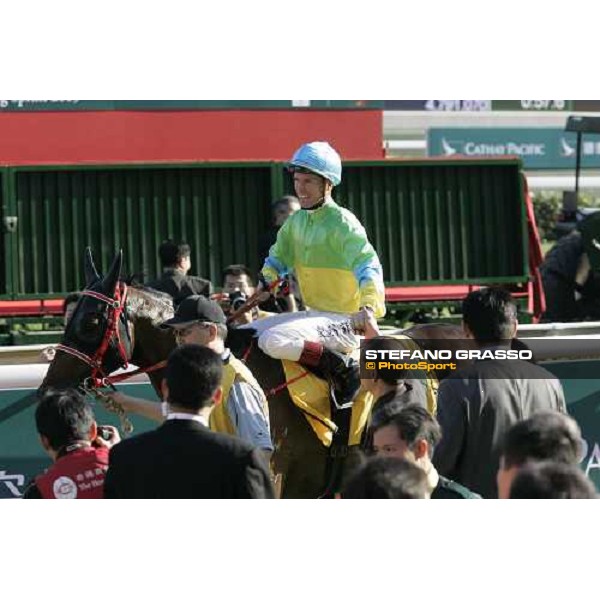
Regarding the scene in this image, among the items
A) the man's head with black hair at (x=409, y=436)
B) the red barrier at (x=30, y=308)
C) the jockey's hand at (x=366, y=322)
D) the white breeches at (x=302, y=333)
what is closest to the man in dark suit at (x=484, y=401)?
the man's head with black hair at (x=409, y=436)

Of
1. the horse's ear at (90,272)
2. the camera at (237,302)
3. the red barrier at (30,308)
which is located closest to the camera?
the horse's ear at (90,272)

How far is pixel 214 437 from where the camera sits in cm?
481

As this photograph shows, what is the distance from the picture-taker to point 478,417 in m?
5.72

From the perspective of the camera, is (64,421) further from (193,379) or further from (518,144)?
(518,144)

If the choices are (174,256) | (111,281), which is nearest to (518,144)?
(174,256)

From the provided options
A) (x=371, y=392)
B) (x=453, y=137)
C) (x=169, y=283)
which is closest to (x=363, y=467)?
(x=371, y=392)

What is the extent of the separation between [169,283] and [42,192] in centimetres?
276

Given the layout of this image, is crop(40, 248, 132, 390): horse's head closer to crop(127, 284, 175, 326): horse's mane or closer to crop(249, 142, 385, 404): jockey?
crop(127, 284, 175, 326): horse's mane

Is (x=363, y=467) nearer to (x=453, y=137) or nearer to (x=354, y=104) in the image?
(x=354, y=104)

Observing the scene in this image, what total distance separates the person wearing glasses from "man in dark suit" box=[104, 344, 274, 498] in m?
1.15

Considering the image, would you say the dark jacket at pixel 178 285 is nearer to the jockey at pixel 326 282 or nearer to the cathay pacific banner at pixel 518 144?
the jockey at pixel 326 282

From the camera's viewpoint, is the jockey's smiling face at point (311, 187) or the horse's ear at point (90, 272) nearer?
the horse's ear at point (90, 272)

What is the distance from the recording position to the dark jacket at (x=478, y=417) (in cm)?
570

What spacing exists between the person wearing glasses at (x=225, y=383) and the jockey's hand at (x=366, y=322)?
2.19 feet
